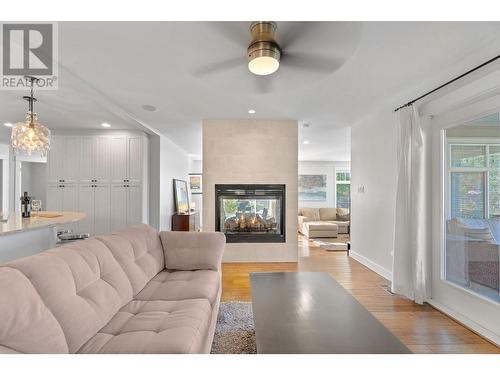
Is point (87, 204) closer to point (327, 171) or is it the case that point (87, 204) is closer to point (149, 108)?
point (149, 108)

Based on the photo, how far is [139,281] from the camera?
2031 mm

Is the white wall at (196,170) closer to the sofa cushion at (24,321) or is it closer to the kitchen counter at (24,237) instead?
the kitchen counter at (24,237)

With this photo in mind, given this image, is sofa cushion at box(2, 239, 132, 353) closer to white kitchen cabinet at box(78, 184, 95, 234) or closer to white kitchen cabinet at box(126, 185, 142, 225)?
white kitchen cabinet at box(126, 185, 142, 225)

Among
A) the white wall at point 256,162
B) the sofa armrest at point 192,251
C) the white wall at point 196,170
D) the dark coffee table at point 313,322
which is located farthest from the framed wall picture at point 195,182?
the dark coffee table at point 313,322

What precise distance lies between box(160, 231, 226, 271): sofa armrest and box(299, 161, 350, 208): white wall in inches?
268

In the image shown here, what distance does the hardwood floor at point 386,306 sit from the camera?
211 cm

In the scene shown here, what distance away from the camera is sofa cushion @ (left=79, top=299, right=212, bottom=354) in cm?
121

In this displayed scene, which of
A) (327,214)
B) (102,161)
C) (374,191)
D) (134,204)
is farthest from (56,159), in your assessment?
(327,214)

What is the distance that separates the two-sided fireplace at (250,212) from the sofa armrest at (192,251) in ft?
6.10

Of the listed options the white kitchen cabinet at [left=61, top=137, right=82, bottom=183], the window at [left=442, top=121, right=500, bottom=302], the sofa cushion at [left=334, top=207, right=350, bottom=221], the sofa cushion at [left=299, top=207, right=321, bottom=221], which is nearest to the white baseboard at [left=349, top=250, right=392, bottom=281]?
the window at [left=442, top=121, right=500, bottom=302]

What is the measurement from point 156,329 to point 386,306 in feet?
7.98

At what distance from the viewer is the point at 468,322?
2.42 m
